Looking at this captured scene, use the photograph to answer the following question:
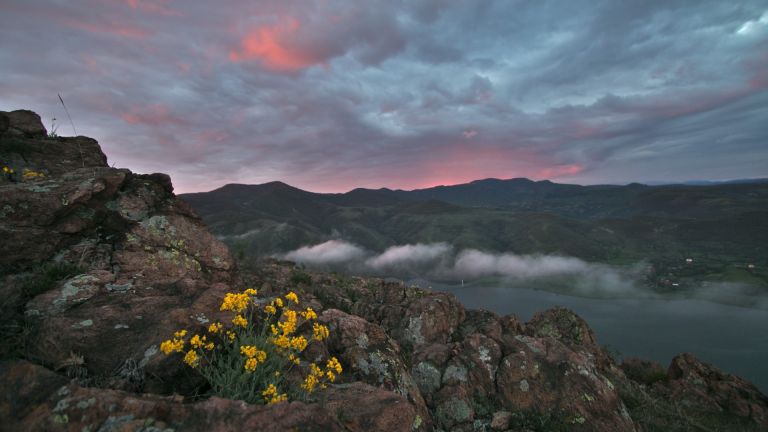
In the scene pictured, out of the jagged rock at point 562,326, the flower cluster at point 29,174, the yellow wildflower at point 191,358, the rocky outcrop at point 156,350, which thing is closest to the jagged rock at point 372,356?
the rocky outcrop at point 156,350

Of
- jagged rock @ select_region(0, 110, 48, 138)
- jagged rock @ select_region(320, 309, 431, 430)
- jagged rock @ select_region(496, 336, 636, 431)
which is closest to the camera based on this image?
jagged rock @ select_region(320, 309, 431, 430)

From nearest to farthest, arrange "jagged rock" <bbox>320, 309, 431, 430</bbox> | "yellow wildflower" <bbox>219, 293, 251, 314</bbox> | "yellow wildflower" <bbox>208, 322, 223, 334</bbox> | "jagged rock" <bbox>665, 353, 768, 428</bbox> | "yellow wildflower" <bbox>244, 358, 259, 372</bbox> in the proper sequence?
"yellow wildflower" <bbox>244, 358, 259, 372</bbox>
"yellow wildflower" <bbox>208, 322, 223, 334</bbox>
"yellow wildflower" <bbox>219, 293, 251, 314</bbox>
"jagged rock" <bbox>320, 309, 431, 430</bbox>
"jagged rock" <bbox>665, 353, 768, 428</bbox>

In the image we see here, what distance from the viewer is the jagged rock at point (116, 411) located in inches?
165

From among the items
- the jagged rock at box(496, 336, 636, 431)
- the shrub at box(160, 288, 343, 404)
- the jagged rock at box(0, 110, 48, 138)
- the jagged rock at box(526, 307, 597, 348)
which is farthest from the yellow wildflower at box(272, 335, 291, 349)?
the jagged rock at box(526, 307, 597, 348)

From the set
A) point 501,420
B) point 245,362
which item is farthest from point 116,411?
point 501,420

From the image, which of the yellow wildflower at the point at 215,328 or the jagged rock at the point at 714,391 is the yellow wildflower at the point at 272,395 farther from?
the jagged rock at the point at 714,391

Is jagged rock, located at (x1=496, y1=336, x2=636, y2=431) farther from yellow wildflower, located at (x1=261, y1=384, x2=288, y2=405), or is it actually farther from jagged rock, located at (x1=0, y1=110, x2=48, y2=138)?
jagged rock, located at (x1=0, y1=110, x2=48, y2=138)

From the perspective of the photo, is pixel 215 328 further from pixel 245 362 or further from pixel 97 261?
pixel 97 261

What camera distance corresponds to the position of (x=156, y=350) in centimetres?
631

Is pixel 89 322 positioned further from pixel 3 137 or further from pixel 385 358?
pixel 3 137

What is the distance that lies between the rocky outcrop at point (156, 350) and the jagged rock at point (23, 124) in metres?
0.07

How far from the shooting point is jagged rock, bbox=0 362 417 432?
13.7ft

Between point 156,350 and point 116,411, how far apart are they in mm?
2125

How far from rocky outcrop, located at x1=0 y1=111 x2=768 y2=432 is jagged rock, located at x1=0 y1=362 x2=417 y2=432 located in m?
0.02
